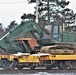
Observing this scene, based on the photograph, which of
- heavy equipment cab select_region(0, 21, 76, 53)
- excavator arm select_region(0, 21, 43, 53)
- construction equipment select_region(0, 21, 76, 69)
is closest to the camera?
construction equipment select_region(0, 21, 76, 69)

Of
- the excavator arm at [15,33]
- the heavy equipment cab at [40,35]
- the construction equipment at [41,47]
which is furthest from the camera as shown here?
the excavator arm at [15,33]

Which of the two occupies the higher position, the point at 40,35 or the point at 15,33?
the point at 15,33

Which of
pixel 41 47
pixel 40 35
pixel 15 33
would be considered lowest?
pixel 41 47

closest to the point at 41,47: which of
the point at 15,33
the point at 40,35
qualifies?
the point at 40,35

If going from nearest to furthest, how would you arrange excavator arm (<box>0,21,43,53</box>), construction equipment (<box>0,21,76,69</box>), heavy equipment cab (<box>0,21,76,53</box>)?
construction equipment (<box>0,21,76,69</box>) → heavy equipment cab (<box>0,21,76,53</box>) → excavator arm (<box>0,21,43,53</box>)

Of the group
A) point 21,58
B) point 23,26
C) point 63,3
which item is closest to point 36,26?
point 23,26

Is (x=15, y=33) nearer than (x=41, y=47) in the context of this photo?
No

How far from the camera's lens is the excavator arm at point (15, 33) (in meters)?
27.6

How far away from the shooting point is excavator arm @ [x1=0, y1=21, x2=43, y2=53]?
27578 millimetres

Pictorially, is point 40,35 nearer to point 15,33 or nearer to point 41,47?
point 41,47

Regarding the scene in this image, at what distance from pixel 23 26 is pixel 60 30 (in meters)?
2.64

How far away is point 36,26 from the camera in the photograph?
27938 millimetres

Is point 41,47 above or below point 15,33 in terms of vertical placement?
below

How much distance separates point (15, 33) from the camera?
27.7m
